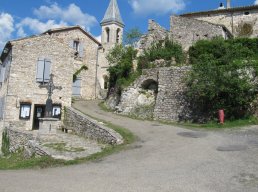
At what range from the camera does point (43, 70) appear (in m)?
20.6

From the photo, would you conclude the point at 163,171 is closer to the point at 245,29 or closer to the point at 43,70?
the point at 43,70

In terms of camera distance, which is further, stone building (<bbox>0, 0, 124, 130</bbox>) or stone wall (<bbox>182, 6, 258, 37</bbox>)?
stone wall (<bbox>182, 6, 258, 37</bbox>)

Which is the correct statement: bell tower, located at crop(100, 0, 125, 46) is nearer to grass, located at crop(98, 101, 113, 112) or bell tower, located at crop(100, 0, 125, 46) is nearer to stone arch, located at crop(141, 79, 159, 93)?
grass, located at crop(98, 101, 113, 112)

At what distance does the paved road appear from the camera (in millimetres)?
6977

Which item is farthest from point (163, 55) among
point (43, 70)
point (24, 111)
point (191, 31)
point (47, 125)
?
point (47, 125)

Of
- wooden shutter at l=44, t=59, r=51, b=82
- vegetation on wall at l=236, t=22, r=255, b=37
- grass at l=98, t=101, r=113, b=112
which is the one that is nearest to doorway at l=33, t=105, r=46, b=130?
wooden shutter at l=44, t=59, r=51, b=82

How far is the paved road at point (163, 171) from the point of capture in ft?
22.9

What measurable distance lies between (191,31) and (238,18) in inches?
210

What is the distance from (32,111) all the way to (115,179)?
13.7m

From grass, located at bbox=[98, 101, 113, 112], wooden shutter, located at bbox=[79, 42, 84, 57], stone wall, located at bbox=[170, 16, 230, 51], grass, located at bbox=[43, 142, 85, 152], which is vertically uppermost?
stone wall, located at bbox=[170, 16, 230, 51]

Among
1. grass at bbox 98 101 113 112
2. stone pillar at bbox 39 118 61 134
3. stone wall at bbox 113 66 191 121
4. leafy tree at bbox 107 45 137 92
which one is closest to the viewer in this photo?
stone pillar at bbox 39 118 61 134

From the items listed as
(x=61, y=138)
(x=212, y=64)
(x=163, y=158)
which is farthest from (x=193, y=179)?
(x=212, y=64)

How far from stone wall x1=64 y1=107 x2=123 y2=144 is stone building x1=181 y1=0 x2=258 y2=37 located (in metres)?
19.6

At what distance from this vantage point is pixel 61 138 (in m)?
16.0
